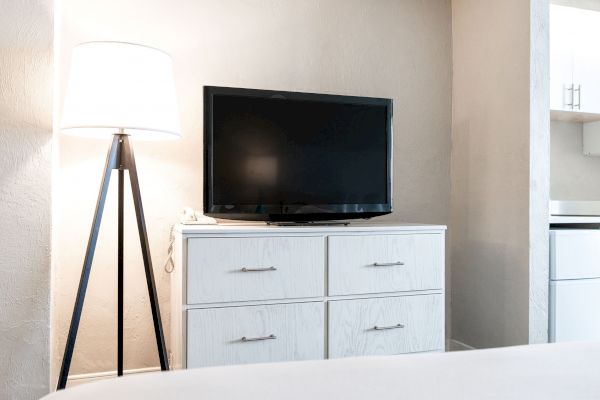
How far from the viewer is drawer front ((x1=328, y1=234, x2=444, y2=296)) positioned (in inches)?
85.1

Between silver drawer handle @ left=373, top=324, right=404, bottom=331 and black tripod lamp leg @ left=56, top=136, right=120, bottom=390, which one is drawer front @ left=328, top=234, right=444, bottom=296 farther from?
black tripod lamp leg @ left=56, top=136, right=120, bottom=390

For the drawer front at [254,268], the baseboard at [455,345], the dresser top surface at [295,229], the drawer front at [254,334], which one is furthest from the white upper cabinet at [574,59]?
the drawer front at [254,334]

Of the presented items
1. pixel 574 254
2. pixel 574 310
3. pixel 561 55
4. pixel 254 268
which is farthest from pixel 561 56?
pixel 254 268

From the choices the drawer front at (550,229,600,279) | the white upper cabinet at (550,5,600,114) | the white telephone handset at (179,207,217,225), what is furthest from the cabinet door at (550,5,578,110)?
the white telephone handset at (179,207,217,225)

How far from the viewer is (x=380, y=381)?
68 centimetres

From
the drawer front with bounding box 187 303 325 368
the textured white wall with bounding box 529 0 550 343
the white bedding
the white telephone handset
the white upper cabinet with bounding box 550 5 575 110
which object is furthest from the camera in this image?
the white upper cabinet with bounding box 550 5 575 110

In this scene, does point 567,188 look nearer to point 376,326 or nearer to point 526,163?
point 526,163

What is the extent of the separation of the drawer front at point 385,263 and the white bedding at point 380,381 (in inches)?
53.5

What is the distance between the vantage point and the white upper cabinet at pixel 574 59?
2.84 m

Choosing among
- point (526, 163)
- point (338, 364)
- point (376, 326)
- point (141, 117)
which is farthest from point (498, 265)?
point (338, 364)

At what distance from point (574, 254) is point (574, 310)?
277 mm

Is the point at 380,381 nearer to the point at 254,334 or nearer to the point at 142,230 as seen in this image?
the point at 254,334

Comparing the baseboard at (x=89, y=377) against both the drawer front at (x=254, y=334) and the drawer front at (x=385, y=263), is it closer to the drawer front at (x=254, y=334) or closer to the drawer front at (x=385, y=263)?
the drawer front at (x=254, y=334)

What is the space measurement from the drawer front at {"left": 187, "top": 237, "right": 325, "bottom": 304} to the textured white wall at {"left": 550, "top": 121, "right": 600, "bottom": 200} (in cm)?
191
